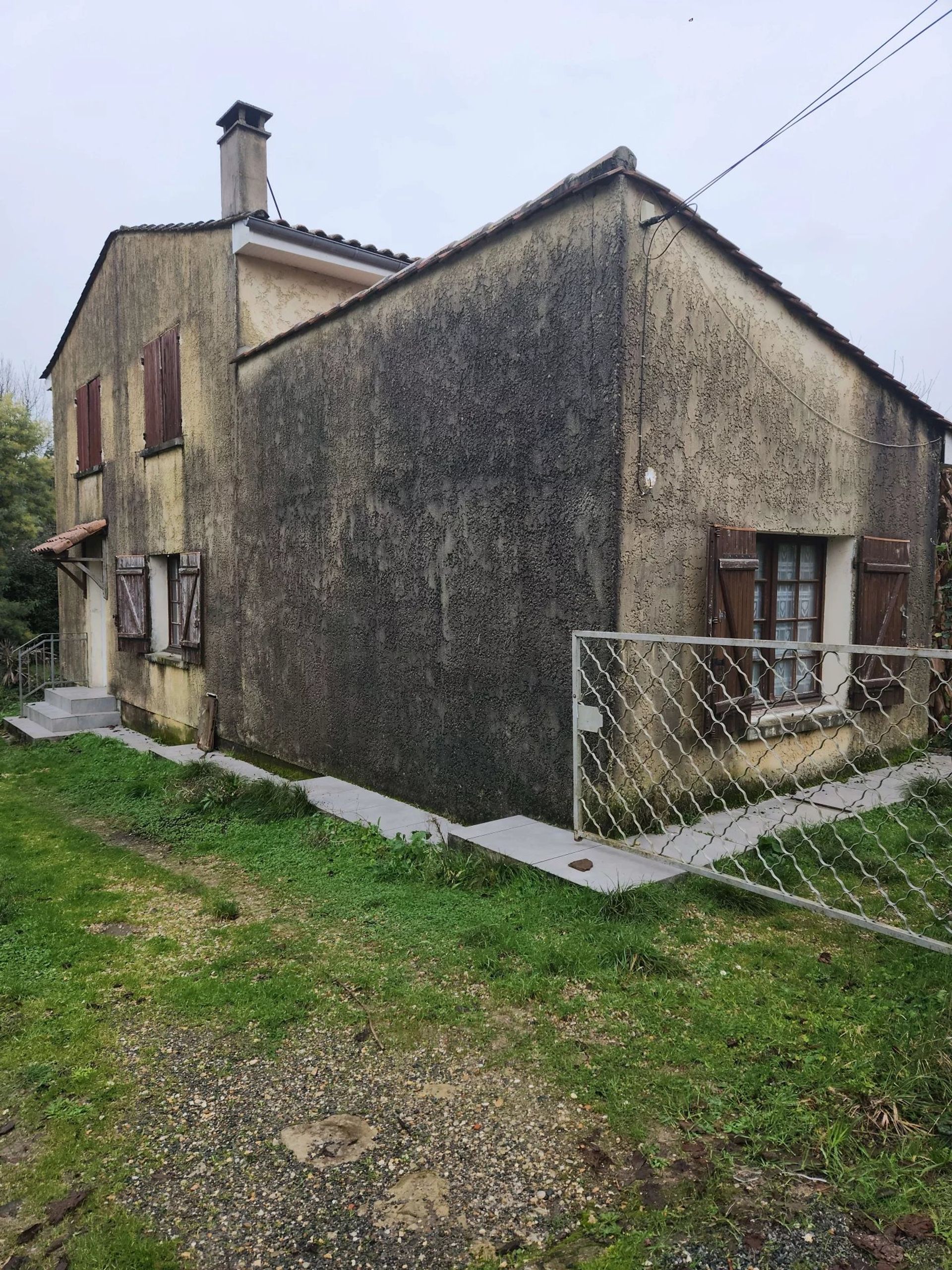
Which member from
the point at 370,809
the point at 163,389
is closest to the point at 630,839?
the point at 370,809

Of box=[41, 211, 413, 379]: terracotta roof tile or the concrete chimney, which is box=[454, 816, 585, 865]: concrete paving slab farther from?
the concrete chimney

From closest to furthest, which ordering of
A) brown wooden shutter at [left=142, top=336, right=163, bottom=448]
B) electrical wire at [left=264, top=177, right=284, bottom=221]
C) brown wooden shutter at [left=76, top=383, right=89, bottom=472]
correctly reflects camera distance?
electrical wire at [left=264, top=177, right=284, bottom=221] → brown wooden shutter at [left=142, top=336, right=163, bottom=448] → brown wooden shutter at [left=76, top=383, right=89, bottom=472]

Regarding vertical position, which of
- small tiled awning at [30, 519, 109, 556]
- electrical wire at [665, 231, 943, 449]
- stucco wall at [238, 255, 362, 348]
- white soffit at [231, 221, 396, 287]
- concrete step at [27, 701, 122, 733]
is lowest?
concrete step at [27, 701, 122, 733]

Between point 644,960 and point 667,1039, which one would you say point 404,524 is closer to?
point 644,960

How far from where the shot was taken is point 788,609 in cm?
620

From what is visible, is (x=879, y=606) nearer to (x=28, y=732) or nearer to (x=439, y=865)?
(x=439, y=865)

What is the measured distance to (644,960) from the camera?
3330 mm

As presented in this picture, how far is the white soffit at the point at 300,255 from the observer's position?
312 inches

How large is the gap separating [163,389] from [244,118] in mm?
3212

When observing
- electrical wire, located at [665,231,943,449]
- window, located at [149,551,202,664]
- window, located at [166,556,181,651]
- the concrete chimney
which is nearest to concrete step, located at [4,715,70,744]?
window, located at [149,551,202,664]

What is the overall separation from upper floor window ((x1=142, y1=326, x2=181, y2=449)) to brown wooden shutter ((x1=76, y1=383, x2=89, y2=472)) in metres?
2.80

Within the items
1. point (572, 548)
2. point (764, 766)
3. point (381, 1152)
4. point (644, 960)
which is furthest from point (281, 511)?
point (381, 1152)

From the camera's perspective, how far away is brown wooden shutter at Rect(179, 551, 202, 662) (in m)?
9.16

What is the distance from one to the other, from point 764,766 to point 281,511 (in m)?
5.00
